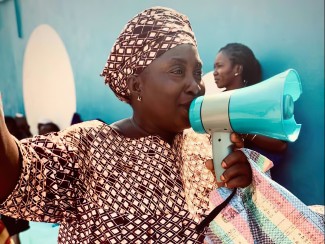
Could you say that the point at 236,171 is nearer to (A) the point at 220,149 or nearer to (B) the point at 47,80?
(A) the point at 220,149

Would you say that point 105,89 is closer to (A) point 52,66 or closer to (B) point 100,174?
(A) point 52,66

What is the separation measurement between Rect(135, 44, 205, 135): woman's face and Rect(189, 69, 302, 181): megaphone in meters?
0.05

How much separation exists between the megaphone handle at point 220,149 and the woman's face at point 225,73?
149 centimetres

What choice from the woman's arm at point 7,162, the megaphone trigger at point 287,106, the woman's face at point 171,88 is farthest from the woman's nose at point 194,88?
the woman's arm at point 7,162

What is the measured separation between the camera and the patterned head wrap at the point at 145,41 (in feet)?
3.50

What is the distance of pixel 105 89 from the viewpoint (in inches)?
147

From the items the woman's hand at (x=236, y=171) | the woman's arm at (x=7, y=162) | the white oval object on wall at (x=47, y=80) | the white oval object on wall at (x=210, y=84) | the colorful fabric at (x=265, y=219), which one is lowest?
the white oval object on wall at (x=47, y=80)

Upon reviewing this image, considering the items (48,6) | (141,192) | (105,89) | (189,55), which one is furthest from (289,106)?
(48,6)

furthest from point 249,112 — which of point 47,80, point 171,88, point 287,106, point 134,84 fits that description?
point 47,80

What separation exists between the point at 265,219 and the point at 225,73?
159cm

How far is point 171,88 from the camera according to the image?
103 cm

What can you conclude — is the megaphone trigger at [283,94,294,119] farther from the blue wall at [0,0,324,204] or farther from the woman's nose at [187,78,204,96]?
the blue wall at [0,0,324,204]

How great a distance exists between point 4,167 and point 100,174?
0.80ft

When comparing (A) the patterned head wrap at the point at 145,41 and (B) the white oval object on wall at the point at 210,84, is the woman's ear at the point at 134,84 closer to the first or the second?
(A) the patterned head wrap at the point at 145,41
